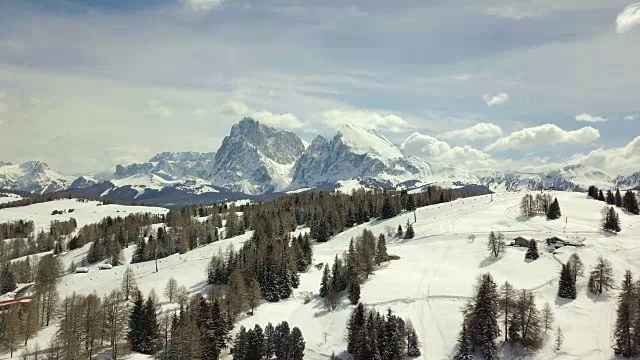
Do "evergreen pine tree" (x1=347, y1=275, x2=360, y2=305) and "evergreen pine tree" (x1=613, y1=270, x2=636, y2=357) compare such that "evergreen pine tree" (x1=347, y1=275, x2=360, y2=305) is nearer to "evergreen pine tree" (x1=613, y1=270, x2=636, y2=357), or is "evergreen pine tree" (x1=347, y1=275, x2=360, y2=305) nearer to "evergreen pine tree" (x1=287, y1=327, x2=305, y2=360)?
"evergreen pine tree" (x1=287, y1=327, x2=305, y2=360)

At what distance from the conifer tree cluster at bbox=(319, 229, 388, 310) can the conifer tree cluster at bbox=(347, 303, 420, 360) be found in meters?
18.2

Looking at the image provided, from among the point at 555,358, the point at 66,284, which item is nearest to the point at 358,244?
the point at 555,358

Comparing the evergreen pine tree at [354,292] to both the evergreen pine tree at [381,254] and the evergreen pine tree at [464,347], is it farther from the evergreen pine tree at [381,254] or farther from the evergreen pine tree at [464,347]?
the evergreen pine tree at [464,347]

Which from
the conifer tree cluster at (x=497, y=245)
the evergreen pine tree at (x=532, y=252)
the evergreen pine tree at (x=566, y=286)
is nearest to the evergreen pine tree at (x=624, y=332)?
the evergreen pine tree at (x=566, y=286)

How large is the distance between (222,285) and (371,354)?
189 ft

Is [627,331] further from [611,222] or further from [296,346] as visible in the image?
[611,222]

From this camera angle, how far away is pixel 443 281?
13562 cm

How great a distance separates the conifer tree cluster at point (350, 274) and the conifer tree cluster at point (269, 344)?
2077 centimetres

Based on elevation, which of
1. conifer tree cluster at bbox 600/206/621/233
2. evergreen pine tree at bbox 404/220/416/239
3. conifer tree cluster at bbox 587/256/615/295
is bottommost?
conifer tree cluster at bbox 587/256/615/295

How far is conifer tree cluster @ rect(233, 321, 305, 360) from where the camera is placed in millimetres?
105375

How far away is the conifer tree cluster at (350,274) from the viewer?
420 feet

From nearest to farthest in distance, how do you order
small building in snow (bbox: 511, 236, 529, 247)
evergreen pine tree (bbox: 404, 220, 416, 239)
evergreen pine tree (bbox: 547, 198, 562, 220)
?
small building in snow (bbox: 511, 236, 529, 247) → evergreen pine tree (bbox: 404, 220, 416, 239) → evergreen pine tree (bbox: 547, 198, 562, 220)

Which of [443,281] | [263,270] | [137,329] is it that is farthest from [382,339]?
[137,329]

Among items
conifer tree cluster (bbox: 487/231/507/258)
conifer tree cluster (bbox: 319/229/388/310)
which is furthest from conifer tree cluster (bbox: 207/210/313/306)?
conifer tree cluster (bbox: 487/231/507/258)
